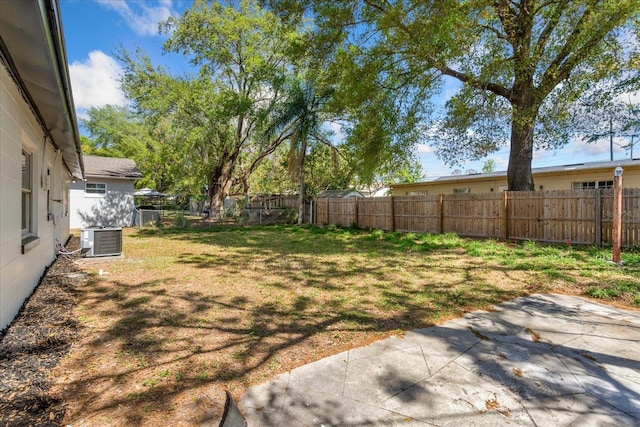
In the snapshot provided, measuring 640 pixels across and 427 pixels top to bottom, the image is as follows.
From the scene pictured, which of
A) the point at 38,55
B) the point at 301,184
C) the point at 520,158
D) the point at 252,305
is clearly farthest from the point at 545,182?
the point at 38,55

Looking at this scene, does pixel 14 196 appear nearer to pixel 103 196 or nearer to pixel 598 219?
pixel 598 219

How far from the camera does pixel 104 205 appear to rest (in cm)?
1566

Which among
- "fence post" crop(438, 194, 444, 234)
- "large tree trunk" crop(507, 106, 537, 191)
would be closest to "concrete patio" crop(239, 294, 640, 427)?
"large tree trunk" crop(507, 106, 537, 191)

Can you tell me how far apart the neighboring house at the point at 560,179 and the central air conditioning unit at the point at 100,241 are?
1580cm

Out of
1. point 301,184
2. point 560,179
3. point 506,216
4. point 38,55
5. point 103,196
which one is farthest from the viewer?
point 301,184

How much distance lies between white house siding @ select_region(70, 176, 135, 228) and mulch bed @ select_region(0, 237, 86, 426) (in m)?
12.6

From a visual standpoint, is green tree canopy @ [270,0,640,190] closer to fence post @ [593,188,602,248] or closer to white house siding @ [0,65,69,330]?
fence post @ [593,188,602,248]

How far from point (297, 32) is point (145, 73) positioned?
8.51m

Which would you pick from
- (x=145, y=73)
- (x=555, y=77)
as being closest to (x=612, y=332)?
(x=555, y=77)

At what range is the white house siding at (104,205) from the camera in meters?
15.1

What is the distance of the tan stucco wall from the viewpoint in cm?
1226

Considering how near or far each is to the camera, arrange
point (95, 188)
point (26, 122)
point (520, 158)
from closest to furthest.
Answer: point (26, 122) < point (520, 158) < point (95, 188)

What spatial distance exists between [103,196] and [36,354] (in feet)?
50.6

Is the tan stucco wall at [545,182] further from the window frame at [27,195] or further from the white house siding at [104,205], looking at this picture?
the window frame at [27,195]
